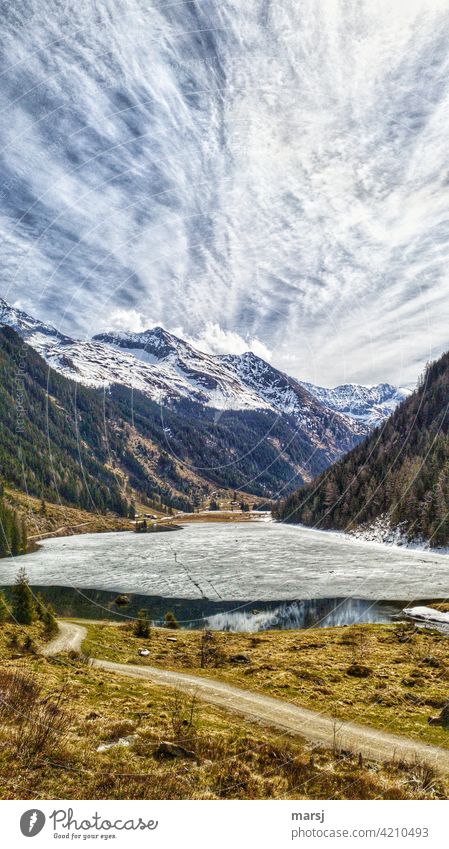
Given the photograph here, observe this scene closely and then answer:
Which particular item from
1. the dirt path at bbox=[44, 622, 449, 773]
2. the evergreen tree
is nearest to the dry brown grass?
the evergreen tree

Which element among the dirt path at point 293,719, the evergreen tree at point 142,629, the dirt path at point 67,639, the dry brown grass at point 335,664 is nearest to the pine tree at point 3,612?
the dirt path at point 67,639

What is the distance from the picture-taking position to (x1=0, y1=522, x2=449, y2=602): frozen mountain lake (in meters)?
50.6

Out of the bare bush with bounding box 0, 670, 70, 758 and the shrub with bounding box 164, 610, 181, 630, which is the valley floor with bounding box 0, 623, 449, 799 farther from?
the shrub with bounding box 164, 610, 181, 630

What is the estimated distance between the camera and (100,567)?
70.1m

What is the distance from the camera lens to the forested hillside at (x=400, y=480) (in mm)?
88562

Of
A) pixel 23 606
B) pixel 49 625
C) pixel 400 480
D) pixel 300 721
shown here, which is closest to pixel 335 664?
Answer: pixel 300 721

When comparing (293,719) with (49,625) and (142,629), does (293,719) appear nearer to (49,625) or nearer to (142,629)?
(142,629)
